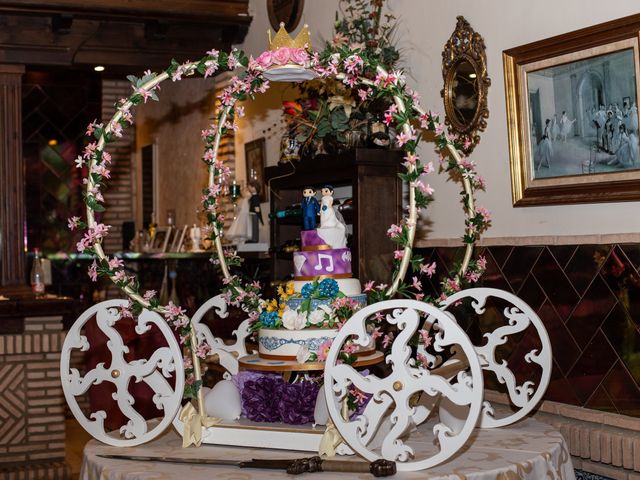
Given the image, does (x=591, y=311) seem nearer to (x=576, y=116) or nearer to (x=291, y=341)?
(x=576, y=116)

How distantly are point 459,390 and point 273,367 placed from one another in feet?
2.39

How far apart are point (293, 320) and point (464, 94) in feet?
5.99

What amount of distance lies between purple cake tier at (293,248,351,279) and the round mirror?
138 cm

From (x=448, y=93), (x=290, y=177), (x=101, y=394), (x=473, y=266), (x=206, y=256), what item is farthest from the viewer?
(x=206, y=256)

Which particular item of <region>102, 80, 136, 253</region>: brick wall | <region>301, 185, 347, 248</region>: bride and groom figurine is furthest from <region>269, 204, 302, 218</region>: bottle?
<region>102, 80, 136, 253</region>: brick wall

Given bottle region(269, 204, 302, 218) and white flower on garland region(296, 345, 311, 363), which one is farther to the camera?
bottle region(269, 204, 302, 218)

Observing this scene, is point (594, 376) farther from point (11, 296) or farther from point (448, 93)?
point (11, 296)

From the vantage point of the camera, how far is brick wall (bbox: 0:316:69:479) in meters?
5.84

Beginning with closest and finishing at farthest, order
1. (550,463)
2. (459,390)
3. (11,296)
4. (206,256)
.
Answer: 1. (459,390)
2. (550,463)
3. (11,296)
4. (206,256)

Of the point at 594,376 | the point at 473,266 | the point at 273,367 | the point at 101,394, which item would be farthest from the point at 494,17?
the point at 101,394

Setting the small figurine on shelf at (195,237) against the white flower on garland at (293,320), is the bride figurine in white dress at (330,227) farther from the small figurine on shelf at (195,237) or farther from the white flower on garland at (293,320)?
the small figurine on shelf at (195,237)

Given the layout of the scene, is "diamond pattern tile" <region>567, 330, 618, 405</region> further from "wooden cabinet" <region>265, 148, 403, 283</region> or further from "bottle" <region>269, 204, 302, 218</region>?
"bottle" <region>269, 204, 302, 218</region>

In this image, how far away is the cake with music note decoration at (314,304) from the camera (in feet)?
10.1

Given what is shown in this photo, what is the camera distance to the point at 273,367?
9.91ft
